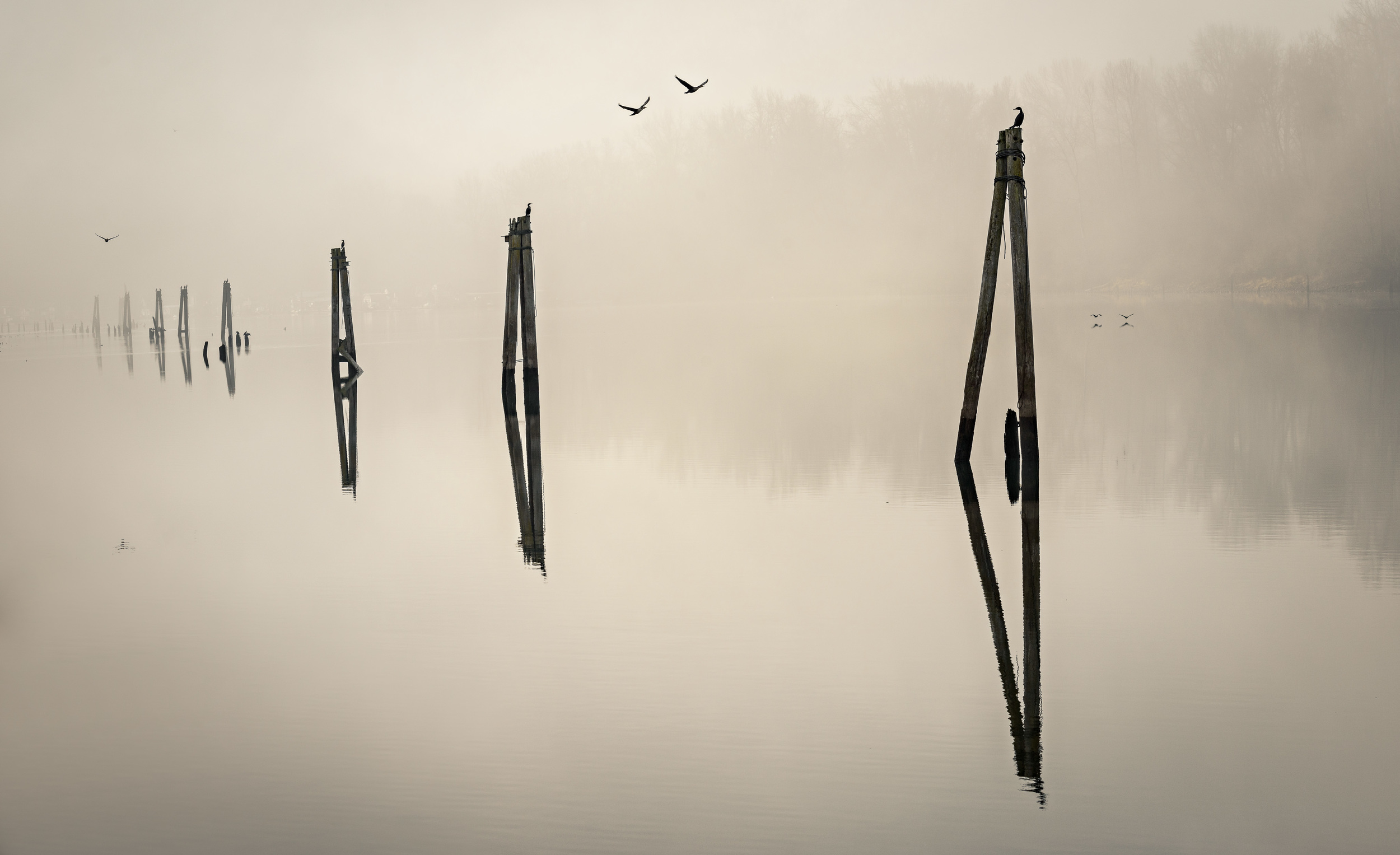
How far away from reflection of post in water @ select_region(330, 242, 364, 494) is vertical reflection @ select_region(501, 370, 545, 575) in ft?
9.32

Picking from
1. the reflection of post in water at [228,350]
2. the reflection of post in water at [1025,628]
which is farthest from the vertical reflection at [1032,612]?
the reflection of post in water at [228,350]

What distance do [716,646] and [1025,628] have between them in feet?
7.64

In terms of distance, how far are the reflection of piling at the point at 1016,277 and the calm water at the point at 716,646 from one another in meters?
1.12

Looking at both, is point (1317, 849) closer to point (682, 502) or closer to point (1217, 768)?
point (1217, 768)

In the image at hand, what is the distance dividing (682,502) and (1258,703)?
328 inches

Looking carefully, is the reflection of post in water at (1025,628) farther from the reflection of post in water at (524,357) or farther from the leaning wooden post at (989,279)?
the reflection of post in water at (524,357)

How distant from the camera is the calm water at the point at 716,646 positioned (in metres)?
5.68

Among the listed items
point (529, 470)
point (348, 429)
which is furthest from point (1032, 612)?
point (348, 429)

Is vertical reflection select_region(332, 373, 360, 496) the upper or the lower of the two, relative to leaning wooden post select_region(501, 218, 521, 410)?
lower

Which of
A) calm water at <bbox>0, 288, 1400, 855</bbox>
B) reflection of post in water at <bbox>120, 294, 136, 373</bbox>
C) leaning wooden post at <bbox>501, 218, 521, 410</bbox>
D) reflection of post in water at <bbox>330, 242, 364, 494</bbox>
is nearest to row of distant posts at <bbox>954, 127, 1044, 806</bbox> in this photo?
calm water at <bbox>0, 288, 1400, 855</bbox>

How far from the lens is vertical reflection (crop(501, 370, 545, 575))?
12.3m

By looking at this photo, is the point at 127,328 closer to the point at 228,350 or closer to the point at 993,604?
the point at 228,350

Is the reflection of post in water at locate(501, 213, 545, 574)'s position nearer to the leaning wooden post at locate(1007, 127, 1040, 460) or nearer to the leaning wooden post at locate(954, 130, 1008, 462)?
the leaning wooden post at locate(954, 130, 1008, 462)

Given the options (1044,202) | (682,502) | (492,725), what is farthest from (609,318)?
(492,725)
